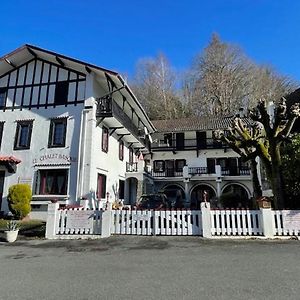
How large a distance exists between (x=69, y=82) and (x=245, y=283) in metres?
16.5

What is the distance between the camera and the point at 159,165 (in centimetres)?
3120

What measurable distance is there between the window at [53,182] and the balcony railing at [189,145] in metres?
15.6

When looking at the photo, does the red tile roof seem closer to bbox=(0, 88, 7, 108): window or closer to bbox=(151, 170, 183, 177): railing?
bbox=(0, 88, 7, 108): window

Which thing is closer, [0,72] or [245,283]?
[245,283]

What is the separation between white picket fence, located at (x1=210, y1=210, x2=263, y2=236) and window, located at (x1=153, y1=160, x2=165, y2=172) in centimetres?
2069

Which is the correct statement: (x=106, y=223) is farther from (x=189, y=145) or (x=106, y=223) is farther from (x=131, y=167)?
(x=189, y=145)

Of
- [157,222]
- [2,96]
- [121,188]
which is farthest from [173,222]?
[2,96]

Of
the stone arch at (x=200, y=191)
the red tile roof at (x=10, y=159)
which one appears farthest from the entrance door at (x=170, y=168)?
the red tile roof at (x=10, y=159)

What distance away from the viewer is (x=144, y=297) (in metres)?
4.41

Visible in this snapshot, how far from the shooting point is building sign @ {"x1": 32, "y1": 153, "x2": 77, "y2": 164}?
16.8m

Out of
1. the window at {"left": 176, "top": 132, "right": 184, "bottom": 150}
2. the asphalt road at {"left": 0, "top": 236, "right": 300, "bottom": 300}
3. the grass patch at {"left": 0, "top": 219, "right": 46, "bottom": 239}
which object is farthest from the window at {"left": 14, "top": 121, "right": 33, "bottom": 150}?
the window at {"left": 176, "top": 132, "right": 184, "bottom": 150}

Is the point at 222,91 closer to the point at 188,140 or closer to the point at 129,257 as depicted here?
the point at 188,140

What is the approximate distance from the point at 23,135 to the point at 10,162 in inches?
87.5

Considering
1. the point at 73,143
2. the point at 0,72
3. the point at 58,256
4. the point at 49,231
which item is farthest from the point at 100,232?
the point at 0,72
